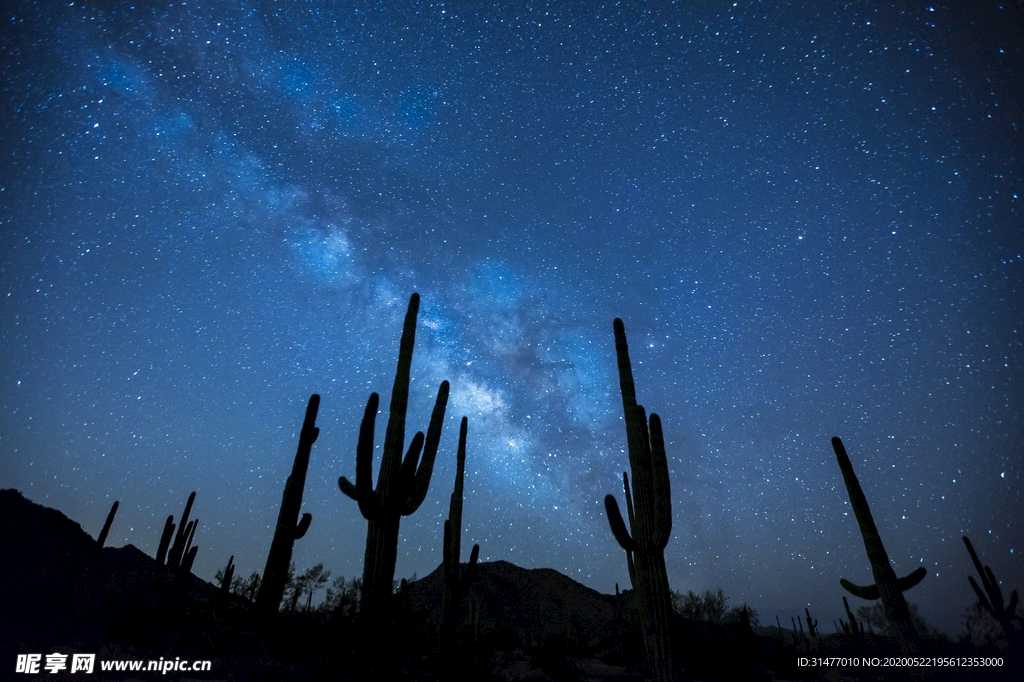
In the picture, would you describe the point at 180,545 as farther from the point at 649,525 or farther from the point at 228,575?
the point at 649,525

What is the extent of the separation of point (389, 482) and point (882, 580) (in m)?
10.2

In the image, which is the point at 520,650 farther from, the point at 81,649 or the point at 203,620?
the point at 81,649

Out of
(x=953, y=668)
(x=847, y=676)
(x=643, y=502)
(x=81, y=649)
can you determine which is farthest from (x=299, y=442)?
(x=953, y=668)

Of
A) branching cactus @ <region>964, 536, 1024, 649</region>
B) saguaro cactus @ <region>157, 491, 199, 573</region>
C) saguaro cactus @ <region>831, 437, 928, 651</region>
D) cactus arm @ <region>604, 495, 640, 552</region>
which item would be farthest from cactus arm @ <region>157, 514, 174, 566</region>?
branching cactus @ <region>964, 536, 1024, 649</region>

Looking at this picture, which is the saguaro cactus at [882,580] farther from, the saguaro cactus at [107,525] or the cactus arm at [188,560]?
the saguaro cactus at [107,525]

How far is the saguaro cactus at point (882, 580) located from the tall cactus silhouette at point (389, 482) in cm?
925

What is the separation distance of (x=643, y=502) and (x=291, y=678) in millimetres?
5849

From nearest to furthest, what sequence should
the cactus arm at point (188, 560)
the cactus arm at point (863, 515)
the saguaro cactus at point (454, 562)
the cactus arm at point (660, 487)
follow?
the cactus arm at point (660, 487) < the cactus arm at point (863, 515) < the saguaro cactus at point (454, 562) < the cactus arm at point (188, 560)

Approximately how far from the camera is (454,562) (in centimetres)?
1209

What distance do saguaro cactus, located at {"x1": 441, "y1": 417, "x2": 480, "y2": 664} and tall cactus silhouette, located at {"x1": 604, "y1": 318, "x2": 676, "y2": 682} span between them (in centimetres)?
414

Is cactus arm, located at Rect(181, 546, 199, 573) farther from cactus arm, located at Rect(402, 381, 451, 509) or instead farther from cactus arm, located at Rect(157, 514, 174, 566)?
cactus arm, located at Rect(402, 381, 451, 509)

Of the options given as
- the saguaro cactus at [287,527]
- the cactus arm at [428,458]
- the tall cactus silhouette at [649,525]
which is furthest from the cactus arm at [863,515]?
the saguaro cactus at [287,527]

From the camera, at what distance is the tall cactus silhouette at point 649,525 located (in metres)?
7.09

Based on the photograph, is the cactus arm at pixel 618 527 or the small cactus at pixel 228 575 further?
the small cactus at pixel 228 575
